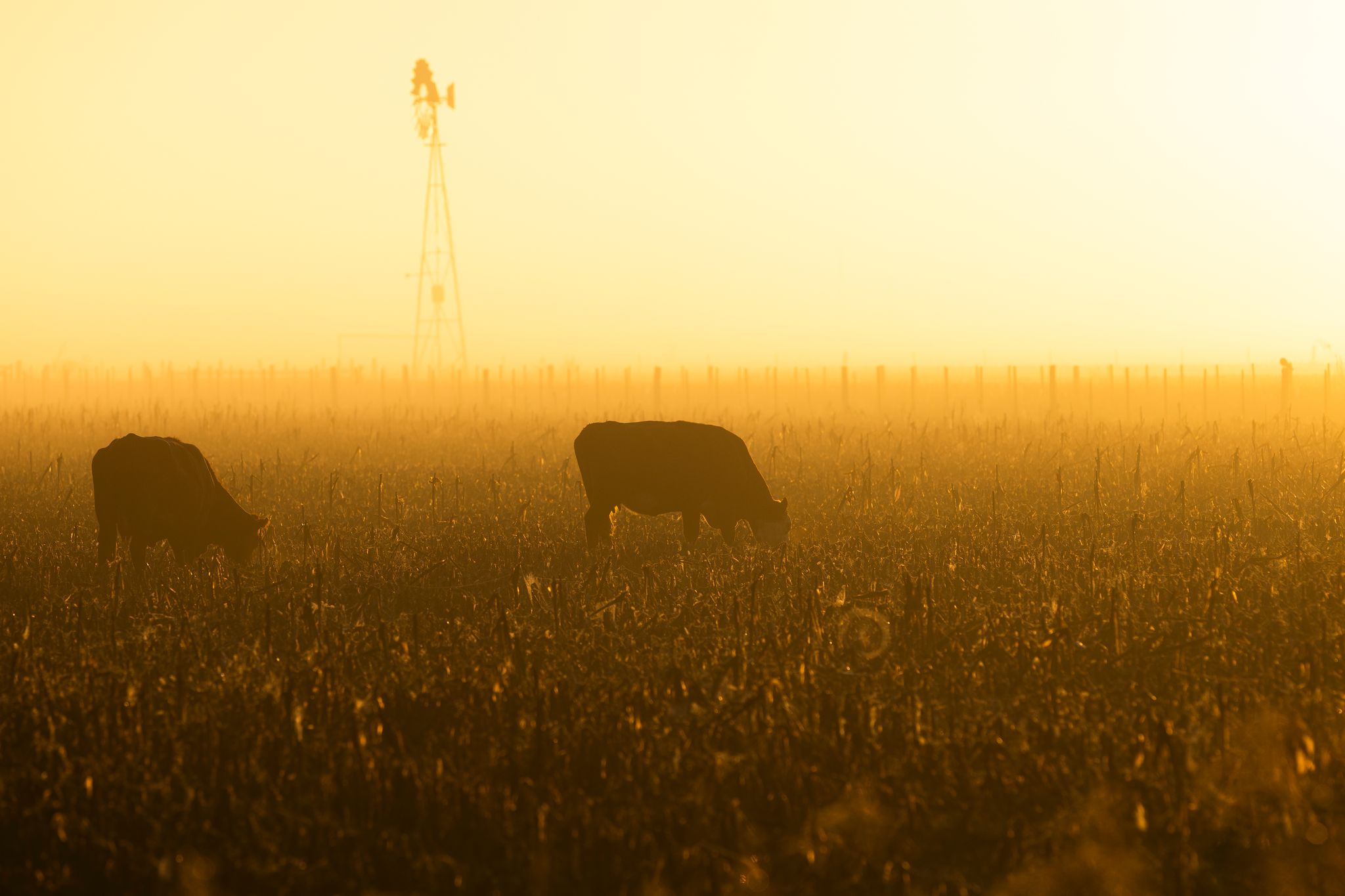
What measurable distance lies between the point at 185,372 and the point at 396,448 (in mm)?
68353

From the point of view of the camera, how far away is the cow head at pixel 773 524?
30.9 ft

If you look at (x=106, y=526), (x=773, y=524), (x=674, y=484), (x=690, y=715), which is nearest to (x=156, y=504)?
(x=106, y=526)

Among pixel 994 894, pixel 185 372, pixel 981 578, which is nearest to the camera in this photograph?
pixel 994 894

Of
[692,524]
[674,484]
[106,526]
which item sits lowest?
[692,524]

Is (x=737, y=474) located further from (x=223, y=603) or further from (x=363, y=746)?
(x=363, y=746)

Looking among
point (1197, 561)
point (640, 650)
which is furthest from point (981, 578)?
point (640, 650)

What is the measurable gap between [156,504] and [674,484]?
4468 mm

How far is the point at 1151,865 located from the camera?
3412 mm

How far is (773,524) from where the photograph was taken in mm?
9617

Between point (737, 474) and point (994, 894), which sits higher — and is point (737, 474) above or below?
above

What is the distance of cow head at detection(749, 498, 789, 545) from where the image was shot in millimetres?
9406

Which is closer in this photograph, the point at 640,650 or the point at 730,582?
the point at 640,650

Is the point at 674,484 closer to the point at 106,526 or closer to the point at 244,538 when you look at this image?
the point at 244,538

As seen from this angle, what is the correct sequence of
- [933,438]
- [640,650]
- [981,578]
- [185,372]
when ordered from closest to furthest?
1. [640,650]
2. [981,578]
3. [933,438]
4. [185,372]
